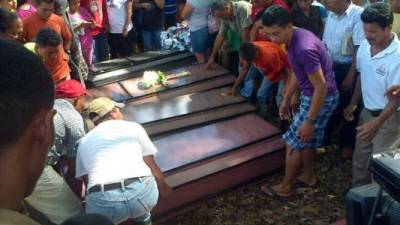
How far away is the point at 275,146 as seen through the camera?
4.34 meters

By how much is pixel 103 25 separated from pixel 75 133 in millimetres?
3053

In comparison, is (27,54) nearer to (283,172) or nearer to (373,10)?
(373,10)

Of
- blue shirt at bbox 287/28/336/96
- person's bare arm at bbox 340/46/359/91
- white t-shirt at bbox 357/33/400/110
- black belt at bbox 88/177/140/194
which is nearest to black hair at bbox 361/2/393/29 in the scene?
white t-shirt at bbox 357/33/400/110

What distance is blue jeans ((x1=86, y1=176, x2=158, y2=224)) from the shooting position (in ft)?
9.25

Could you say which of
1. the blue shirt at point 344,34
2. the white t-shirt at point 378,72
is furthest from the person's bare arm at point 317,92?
the blue shirt at point 344,34

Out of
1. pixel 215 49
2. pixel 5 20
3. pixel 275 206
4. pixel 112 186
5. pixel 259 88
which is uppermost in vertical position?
pixel 5 20

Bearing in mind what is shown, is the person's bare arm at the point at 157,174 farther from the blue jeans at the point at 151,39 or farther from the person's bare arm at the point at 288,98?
the blue jeans at the point at 151,39

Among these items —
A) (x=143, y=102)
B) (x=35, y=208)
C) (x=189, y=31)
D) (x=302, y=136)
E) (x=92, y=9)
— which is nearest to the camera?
(x=35, y=208)

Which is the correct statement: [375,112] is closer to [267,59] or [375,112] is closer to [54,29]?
[267,59]

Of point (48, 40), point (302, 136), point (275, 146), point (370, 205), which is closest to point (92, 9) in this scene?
point (48, 40)

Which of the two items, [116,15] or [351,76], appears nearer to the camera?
[351,76]

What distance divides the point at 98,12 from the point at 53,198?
121 inches

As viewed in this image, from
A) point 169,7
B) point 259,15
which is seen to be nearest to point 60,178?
point 259,15

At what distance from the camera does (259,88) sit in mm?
5266
